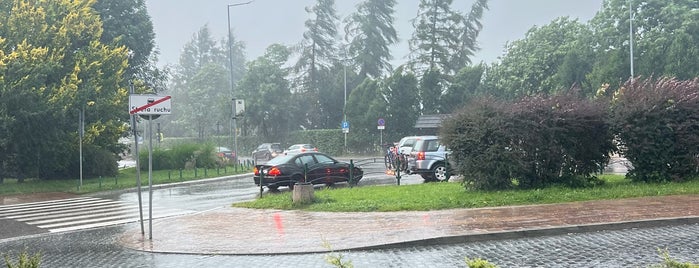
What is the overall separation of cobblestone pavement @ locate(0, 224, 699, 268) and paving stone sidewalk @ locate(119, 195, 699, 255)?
22cm

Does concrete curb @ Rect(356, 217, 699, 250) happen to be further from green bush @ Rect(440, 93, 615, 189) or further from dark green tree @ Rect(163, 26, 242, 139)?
dark green tree @ Rect(163, 26, 242, 139)

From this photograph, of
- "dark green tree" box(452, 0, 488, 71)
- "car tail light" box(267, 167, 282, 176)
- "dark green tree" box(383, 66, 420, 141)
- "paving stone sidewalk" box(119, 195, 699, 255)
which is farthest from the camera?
"dark green tree" box(452, 0, 488, 71)

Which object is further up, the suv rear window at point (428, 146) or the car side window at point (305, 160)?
the suv rear window at point (428, 146)

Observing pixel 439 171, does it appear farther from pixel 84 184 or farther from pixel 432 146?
pixel 84 184

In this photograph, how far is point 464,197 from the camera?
14.4 metres

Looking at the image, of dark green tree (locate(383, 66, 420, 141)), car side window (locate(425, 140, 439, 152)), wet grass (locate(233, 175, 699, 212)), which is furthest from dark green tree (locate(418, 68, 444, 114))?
wet grass (locate(233, 175, 699, 212))

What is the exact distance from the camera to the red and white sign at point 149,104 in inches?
446

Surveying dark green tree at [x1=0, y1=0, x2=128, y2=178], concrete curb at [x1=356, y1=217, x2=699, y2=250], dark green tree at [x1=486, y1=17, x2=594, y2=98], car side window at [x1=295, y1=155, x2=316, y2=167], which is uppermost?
→ dark green tree at [x1=486, y1=17, x2=594, y2=98]

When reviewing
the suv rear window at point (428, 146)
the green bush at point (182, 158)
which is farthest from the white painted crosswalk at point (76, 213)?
the green bush at point (182, 158)

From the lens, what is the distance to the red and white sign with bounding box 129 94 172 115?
446 inches

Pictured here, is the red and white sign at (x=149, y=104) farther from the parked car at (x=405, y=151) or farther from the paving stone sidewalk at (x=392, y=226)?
the parked car at (x=405, y=151)

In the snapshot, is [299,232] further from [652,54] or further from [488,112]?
[652,54]

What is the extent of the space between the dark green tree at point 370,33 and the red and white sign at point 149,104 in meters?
55.7

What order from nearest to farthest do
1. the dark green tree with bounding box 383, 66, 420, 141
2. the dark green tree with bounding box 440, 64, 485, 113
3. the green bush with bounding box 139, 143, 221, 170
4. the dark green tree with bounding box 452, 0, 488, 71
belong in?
1. the green bush with bounding box 139, 143, 221, 170
2. the dark green tree with bounding box 383, 66, 420, 141
3. the dark green tree with bounding box 440, 64, 485, 113
4. the dark green tree with bounding box 452, 0, 488, 71
